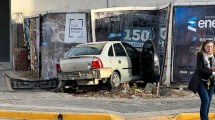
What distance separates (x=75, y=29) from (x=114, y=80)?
13.6 feet

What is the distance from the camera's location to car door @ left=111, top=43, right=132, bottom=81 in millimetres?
13216

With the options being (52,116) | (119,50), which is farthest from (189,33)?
(52,116)

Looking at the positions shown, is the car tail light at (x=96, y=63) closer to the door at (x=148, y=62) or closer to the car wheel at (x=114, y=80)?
the car wheel at (x=114, y=80)

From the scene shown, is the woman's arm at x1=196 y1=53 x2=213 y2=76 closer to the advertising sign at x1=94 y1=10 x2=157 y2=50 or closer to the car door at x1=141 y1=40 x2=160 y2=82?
the car door at x1=141 y1=40 x2=160 y2=82

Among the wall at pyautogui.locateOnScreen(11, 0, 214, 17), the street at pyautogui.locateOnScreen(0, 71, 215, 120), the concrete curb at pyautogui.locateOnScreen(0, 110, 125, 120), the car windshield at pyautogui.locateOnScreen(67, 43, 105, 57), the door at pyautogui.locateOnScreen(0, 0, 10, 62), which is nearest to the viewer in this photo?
the concrete curb at pyautogui.locateOnScreen(0, 110, 125, 120)

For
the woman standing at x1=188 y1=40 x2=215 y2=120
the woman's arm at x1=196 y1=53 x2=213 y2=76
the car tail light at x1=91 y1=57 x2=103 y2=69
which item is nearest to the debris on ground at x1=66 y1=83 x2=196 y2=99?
the car tail light at x1=91 y1=57 x2=103 y2=69

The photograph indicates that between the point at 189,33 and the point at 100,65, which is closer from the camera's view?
the point at 100,65

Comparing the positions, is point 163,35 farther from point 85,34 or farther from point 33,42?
point 33,42

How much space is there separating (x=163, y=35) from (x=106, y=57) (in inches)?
107

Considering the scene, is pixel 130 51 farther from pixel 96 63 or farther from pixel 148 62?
pixel 96 63

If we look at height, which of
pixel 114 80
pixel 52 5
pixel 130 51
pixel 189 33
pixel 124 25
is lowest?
pixel 114 80

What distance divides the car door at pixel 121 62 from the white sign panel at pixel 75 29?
9.60 ft

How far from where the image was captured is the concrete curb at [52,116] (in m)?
8.69

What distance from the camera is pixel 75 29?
16.5m
